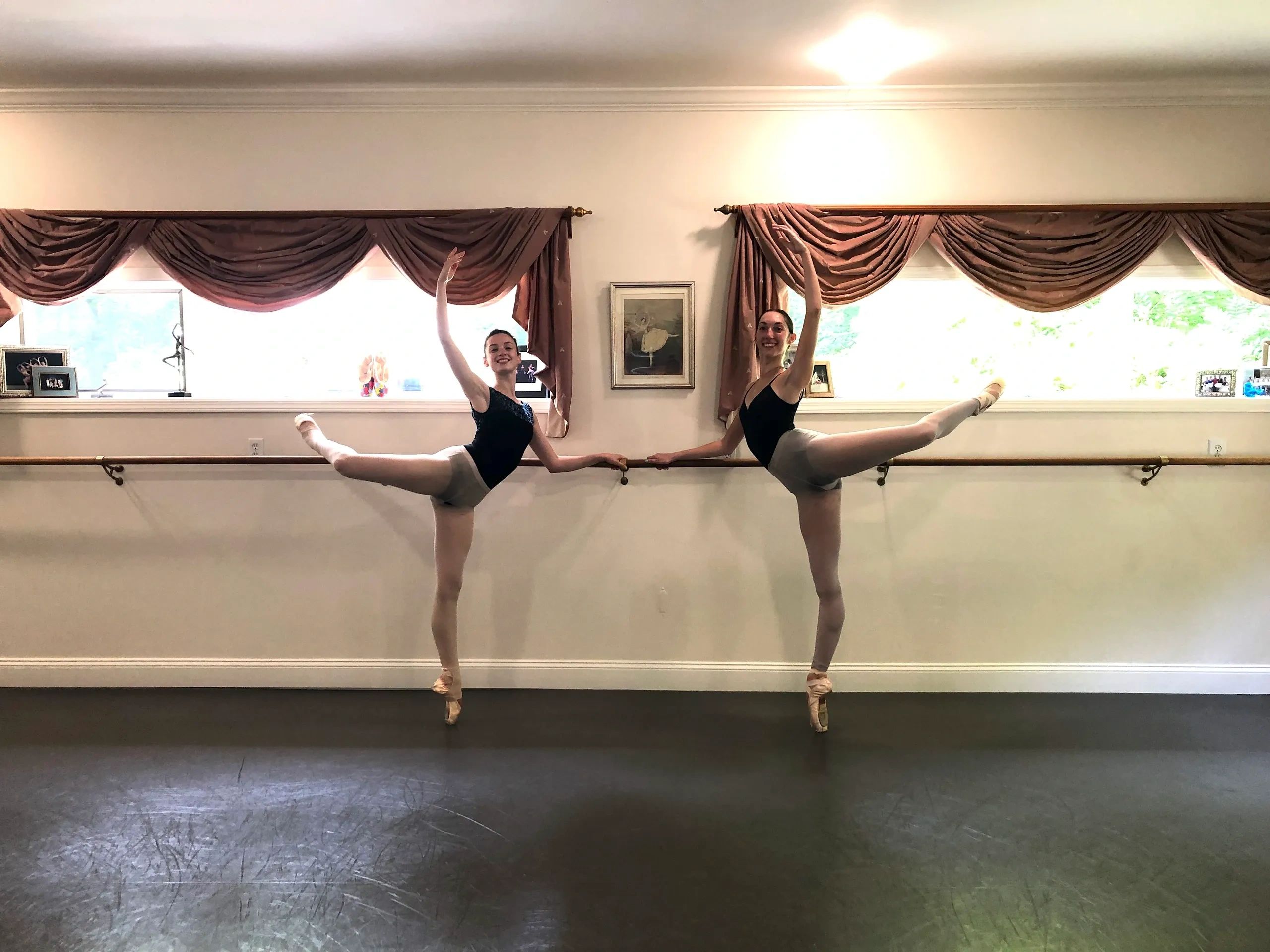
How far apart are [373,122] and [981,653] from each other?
145 inches

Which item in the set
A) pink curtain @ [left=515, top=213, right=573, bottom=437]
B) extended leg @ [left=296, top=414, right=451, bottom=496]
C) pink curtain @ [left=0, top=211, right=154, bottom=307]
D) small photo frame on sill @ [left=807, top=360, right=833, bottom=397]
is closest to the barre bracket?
small photo frame on sill @ [left=807, top=360, right=833, bottom=397]

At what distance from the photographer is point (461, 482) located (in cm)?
255

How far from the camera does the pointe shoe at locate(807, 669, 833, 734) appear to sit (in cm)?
264

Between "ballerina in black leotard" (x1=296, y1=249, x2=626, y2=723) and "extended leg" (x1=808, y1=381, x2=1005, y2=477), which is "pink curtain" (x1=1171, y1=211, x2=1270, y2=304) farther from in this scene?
"ballerina in black leotard" (x1=296, y1=249, x2=626, y2=723)

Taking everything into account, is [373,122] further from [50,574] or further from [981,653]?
[981,653]

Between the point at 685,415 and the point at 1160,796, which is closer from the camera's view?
the point at 1160,796

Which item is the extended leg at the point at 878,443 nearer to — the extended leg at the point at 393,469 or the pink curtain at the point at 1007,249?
the pink curtain at the point at 1007,249

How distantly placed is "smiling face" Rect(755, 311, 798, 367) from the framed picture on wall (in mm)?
466

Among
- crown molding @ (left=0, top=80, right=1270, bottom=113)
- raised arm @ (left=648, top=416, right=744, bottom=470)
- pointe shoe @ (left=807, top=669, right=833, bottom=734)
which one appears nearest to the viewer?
pointe shoe @ (left=807, top=669, right=833, bottom=734)

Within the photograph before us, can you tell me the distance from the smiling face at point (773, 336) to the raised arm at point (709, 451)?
32cm

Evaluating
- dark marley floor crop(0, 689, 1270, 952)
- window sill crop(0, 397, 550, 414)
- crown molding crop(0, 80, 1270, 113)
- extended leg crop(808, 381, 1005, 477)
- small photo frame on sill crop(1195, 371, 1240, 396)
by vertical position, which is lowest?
dark marley floor crop(0, 689, 1270, 952)

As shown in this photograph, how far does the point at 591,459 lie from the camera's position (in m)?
2.81

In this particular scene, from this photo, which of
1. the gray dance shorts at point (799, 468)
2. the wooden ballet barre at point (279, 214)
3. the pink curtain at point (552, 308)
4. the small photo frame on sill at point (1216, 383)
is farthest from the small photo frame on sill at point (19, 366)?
the small photo frame on sill at point (1216, 383)

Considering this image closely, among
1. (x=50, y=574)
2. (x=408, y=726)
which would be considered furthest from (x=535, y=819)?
(x=50, y=574)
